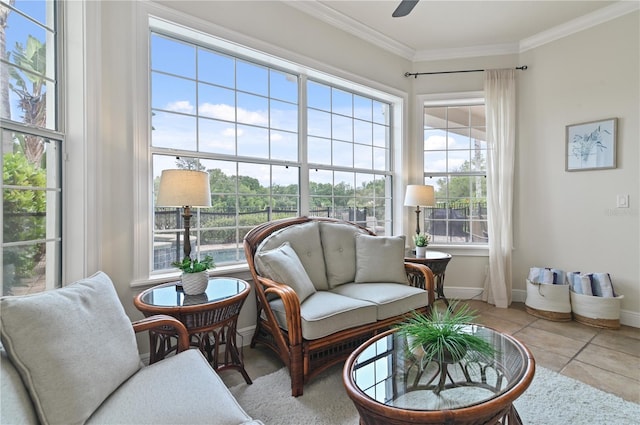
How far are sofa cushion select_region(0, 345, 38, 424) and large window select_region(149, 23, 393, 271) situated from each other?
149 centimetres

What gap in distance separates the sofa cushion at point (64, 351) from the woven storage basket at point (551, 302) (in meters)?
3.73

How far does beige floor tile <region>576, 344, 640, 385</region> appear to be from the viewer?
2164mm

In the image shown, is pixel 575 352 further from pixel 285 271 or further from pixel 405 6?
pixel 405 6

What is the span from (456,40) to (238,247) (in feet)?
11.7

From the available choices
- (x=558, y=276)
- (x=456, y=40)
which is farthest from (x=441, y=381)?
(x=456, y=40)

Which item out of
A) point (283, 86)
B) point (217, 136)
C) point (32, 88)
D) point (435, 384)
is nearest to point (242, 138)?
point (217, 136)

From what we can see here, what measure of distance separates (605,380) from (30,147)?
387cm

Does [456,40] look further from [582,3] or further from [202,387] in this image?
[202,387]

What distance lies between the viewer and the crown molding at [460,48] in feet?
9.95

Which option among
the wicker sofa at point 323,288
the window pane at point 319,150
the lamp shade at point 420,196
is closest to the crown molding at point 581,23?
the lamp shade at point 420,196

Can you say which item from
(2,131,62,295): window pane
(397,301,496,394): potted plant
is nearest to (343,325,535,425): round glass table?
(397,301,496,394): potted plant

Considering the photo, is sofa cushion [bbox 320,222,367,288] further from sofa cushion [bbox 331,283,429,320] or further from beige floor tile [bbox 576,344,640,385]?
beige floor tile [bbox 576,344,640,385]

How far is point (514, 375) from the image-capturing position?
1322 mm

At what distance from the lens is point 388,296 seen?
92.4 inches
